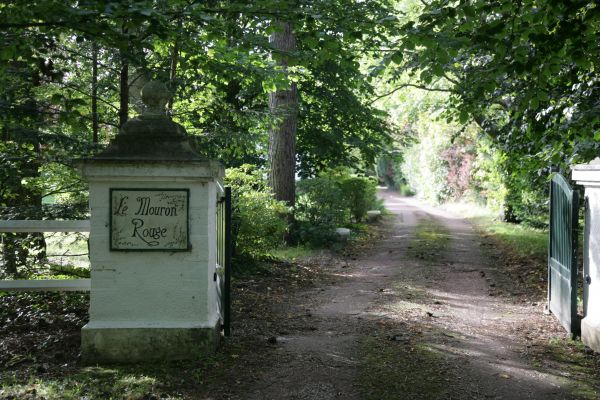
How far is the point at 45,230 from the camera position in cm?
587

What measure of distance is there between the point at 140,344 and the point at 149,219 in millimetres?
1231

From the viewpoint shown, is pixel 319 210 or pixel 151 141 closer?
pixel 151 141

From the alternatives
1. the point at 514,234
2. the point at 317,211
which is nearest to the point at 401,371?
the point at 317,211

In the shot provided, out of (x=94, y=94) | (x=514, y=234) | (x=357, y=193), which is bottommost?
(x=514, y=234)

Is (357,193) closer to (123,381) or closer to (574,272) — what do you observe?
(574,272)

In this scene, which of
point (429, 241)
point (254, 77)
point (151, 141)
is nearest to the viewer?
point (151, 141)

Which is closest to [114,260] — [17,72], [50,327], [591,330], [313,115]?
[50,327]

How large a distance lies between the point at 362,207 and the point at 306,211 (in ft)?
19.4

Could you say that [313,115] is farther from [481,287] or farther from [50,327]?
[50,327]

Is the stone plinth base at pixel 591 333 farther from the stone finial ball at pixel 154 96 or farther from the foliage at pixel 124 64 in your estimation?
the stone finial ball at pixel 154 96

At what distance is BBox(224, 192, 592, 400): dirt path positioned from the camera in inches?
Result: 195

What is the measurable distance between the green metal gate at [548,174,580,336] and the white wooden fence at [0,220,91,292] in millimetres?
5581

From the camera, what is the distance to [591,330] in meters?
6.24

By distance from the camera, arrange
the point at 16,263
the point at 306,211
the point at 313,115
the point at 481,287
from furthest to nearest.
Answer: the point at 313,115
the point at 306,211
the point at 481,287
the point at 16,263
